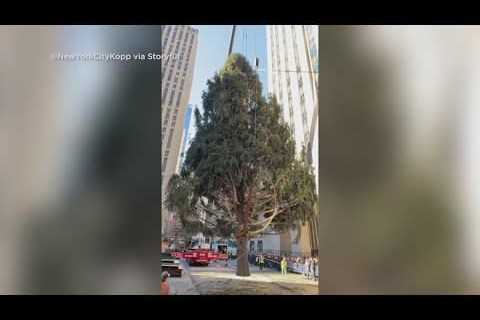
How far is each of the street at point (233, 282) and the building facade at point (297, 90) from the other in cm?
36

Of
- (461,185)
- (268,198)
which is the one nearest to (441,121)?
(461,185)

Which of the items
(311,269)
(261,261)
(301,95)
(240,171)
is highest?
(301,95)

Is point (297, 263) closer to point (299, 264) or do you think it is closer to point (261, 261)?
point (299, 264)

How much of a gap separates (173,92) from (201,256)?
2.09 metres

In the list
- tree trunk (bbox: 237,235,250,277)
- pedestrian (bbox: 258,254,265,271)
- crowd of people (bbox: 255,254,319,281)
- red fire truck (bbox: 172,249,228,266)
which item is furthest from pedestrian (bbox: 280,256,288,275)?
red fire truck (bbox: 172,249,228,266)

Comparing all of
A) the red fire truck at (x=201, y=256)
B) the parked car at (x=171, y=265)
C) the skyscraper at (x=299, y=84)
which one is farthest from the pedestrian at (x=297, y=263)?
the parked car at (x=171, y=265)

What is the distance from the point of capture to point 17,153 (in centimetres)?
578

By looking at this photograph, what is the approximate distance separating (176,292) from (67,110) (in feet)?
8.70

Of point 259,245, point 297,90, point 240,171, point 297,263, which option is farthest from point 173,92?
point 297,263

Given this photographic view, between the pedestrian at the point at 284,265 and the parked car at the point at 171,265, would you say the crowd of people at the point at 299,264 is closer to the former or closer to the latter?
the pedestrian at the point at 284,265

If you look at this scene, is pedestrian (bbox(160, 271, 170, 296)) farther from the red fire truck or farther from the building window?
the building window

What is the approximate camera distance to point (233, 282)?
587 centimetres

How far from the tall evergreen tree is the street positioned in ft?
0.42
